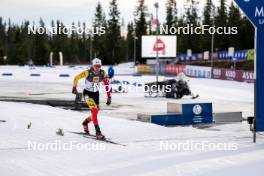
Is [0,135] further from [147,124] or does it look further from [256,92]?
[256,92]

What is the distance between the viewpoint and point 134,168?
799cm

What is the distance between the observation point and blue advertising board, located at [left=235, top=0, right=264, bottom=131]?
10516 mm

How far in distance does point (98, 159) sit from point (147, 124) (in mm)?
5421

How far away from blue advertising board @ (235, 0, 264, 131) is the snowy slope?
71 cm

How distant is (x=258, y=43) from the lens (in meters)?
10.7

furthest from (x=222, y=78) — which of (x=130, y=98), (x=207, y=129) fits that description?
(x=207, y=129)

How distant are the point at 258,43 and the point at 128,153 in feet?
13.1

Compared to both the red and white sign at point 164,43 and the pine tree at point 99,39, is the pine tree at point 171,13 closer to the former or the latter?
the pine tree at point 99,39

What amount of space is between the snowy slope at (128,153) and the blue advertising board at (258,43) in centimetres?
71

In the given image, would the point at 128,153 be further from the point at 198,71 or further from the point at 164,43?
the point at 198,71

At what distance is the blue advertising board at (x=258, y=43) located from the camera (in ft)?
34.5

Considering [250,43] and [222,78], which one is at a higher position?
[250,43]

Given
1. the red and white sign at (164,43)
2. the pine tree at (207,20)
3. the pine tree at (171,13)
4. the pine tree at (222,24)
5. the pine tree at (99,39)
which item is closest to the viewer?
the red and white sign at (164,43)

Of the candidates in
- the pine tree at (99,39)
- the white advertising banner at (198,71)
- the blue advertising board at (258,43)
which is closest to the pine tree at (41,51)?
the pine tree at (99,39)
